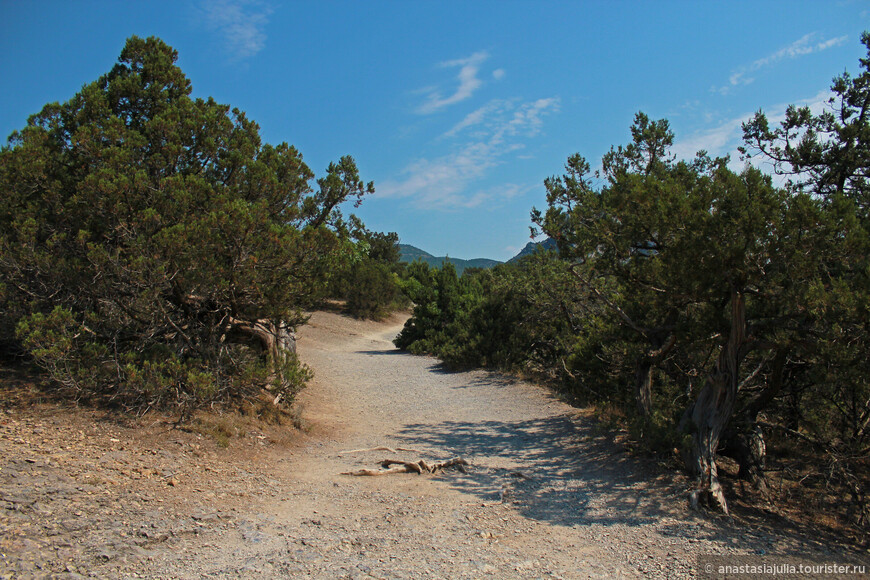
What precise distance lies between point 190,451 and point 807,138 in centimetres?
924

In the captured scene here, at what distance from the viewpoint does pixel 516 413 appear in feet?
32.5

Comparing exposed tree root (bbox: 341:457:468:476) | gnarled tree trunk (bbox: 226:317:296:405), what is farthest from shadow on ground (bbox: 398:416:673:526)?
gnarled tree trunk (bbox: 226:317:296:405)

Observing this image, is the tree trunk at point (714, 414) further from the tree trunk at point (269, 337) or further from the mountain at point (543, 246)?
the tree trunk at point (269, 337)

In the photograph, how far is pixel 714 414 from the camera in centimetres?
520

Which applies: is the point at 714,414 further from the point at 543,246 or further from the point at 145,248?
the point at 543,246

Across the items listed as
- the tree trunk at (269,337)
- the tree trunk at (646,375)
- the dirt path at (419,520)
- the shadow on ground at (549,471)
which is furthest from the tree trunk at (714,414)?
the tree trunk at (269,337)

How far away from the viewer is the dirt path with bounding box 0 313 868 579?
3680 mm

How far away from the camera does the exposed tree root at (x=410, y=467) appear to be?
6003mm

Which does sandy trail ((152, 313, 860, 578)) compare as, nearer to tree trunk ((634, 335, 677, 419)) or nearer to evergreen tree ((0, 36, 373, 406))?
tree trunk ((634, 335, 677, 419))

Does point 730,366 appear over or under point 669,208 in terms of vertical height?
under

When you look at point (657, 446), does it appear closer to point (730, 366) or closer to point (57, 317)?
point (730, 366)

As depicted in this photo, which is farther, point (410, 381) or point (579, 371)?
point (410, 381)

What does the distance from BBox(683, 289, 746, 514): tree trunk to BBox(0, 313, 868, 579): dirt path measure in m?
0.27

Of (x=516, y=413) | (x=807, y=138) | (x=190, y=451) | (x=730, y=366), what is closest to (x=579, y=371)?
(x=516, y=413)
